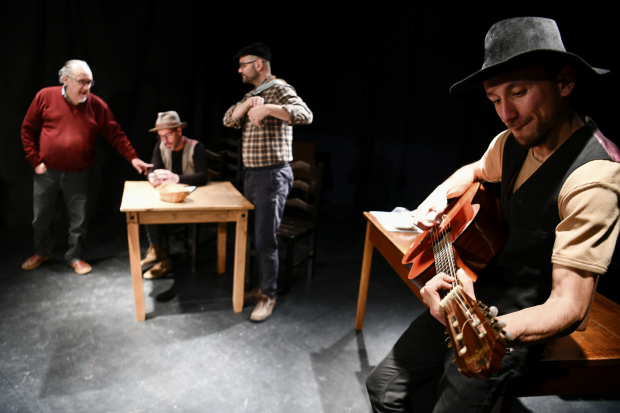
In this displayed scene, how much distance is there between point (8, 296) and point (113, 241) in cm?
118

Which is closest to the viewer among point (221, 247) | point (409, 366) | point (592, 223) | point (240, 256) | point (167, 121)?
point (592, 223)

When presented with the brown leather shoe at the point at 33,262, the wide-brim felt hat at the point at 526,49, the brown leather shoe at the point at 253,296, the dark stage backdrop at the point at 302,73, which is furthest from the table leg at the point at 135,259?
the dark stage backdrop at the point at 302,73

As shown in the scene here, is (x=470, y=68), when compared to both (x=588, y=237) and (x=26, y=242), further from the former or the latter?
(x=26, y=242)

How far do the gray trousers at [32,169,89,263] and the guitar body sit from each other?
292 cm

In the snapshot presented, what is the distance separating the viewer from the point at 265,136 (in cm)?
236

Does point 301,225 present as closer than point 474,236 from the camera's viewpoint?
No

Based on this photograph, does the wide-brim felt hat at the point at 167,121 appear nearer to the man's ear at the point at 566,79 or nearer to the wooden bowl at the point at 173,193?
the wooden bowl at the point at 173,193

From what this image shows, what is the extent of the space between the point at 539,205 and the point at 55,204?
3.43m

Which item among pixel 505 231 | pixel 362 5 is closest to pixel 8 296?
pixel 505 231

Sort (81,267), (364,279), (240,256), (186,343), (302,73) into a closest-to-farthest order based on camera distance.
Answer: (186,343) < (364,279) < (240,256) < (81,267) < (302,73)

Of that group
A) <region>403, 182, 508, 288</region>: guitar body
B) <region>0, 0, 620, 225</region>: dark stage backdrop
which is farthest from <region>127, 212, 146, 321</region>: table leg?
<region>0, 0, 620, 225</region>: dark stage backdrop

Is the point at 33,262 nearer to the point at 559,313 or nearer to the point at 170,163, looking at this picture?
the point at 170,163

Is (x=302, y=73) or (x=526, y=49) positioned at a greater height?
(x=526, y=49)

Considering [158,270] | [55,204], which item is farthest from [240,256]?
[55,204]
